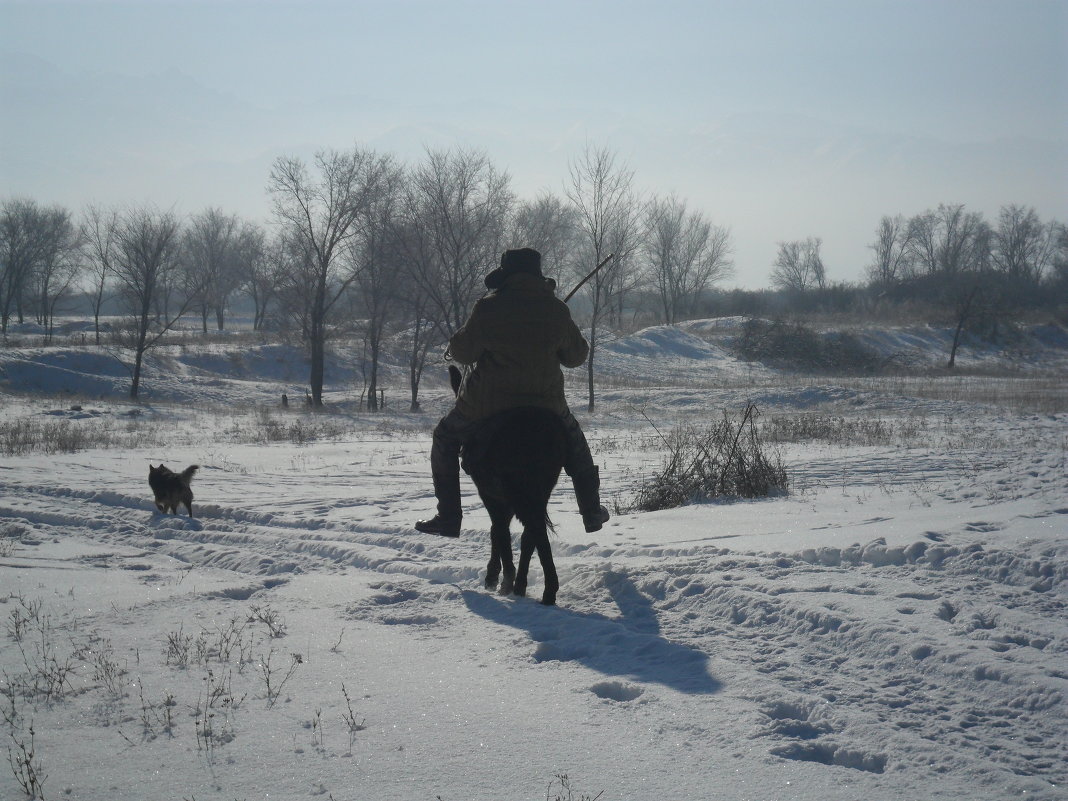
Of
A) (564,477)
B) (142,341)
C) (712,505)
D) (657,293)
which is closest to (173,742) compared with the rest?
(712,505)

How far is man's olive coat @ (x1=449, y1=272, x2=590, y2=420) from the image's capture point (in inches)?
214

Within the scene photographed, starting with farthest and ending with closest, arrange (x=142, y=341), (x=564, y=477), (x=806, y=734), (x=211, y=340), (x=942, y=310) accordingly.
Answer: (x=942, y=310), (x=211, y=340), (x=142, y=341), (x=564, y=477), (x=806, y=734)

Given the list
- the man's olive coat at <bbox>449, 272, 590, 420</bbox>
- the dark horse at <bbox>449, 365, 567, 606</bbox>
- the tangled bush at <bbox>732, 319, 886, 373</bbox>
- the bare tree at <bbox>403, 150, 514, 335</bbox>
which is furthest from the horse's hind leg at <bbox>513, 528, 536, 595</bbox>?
the tangled bush at <bbox>732, 319, 886, 373</bbox>

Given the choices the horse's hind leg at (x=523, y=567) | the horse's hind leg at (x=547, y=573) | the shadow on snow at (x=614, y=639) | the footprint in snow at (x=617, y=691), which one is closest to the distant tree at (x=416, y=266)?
the horse's hind leg at (x=523, y=567)

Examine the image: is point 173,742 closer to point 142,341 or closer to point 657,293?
point 142,341

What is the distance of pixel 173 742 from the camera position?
11.3ft

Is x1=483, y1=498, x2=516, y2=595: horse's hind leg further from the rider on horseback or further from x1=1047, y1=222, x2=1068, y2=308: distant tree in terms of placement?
x1=1047, y1=222, x2=1068, y2=308: distant tree

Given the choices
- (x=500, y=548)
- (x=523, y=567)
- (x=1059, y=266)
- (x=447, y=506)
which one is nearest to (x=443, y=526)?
(x=447, y=506)

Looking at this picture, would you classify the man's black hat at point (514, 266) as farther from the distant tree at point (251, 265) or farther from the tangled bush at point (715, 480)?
the distant tree at point (251, 265)

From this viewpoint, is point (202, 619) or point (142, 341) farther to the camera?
point (142, 341)

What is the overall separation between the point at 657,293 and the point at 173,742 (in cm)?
9659

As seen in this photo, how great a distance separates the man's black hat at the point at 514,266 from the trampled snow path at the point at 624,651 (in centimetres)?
223

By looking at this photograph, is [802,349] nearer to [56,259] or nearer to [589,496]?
[589,496]

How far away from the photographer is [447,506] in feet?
19.6
